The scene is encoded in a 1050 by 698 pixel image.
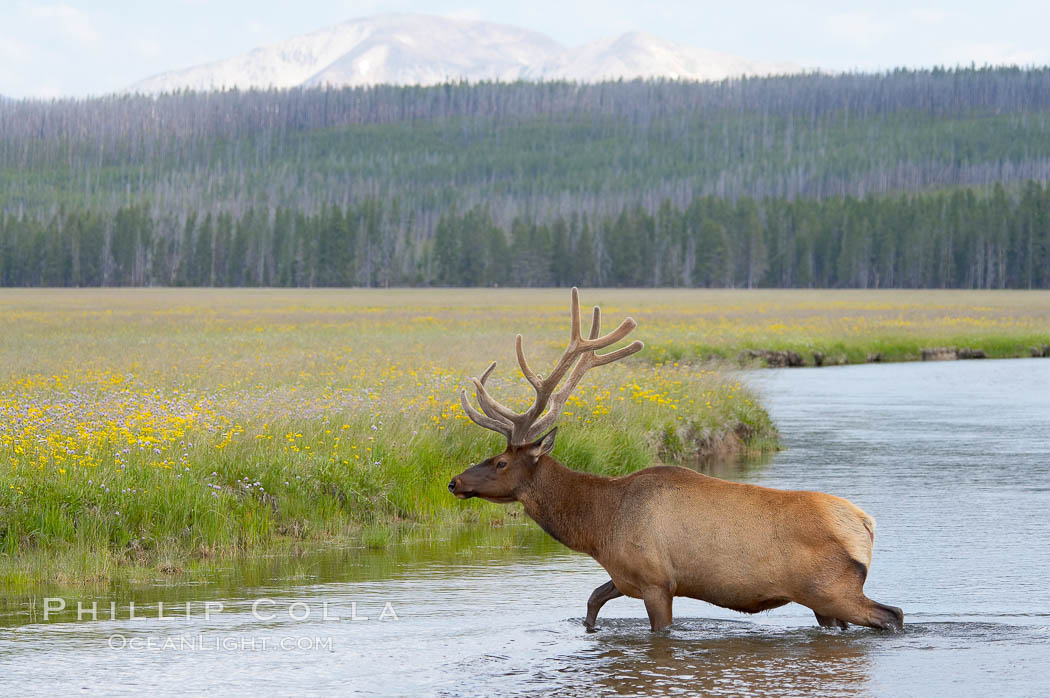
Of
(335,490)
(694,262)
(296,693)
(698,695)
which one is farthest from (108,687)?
(694,262)

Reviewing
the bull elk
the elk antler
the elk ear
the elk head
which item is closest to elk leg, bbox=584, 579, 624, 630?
the bull elk

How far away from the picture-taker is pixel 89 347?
35.0m

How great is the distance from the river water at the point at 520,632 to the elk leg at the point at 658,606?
13 cm

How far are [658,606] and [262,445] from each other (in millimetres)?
6879

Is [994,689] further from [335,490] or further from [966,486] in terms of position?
[966,486]

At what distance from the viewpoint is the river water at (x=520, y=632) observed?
30.7 feet

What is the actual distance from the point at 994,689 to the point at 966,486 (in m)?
10.1

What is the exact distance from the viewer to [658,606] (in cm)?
1033

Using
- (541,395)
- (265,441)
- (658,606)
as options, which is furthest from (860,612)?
(265,441)

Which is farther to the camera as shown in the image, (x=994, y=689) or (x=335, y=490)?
(x=335, y=490)

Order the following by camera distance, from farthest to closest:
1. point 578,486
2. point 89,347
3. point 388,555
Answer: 1. point 89,347
2. point 388,555
3. point 578,486

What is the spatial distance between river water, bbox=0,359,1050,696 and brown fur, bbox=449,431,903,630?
1.17 feet

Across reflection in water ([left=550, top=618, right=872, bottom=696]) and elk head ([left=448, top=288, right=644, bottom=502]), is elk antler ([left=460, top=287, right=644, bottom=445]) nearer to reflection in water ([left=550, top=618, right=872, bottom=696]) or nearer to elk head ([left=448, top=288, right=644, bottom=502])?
elk head ([left=448, top=288, right=644, bottom=502])

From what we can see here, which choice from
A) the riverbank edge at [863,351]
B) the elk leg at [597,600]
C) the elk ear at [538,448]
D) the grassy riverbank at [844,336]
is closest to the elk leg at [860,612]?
the elk leg at [597,600]
